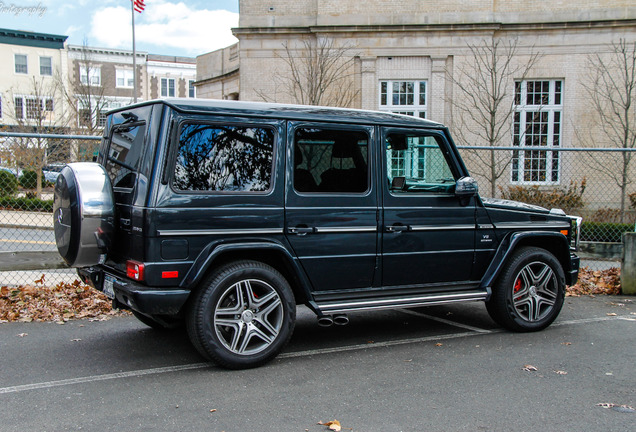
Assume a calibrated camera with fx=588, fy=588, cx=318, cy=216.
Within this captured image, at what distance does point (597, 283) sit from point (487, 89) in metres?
13.4

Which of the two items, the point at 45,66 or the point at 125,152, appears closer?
the point at 125,152

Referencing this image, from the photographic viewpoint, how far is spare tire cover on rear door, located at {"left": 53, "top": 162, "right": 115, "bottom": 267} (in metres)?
4.71

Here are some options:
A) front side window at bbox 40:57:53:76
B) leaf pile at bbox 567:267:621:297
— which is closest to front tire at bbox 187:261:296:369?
leaf pile at bbox 567:267:621:297

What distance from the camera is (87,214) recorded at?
4.71 m

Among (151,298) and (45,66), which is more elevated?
(45,66)

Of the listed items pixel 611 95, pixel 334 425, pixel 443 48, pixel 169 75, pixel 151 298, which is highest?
pixel 169 75

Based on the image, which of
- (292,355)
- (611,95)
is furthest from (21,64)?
(292,355)

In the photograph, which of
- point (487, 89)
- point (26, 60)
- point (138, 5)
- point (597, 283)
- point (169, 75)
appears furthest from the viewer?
point (169, 75)

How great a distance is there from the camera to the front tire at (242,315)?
4.64 m

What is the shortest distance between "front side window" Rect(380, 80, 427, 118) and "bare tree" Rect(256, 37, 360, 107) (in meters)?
1.26

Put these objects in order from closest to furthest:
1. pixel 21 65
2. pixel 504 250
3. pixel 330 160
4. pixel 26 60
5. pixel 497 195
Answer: pixel 330 160
pixel 504 250
pixel 497 195
pixel 21 65
pixel 26 60

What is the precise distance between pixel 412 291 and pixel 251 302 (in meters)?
1.62

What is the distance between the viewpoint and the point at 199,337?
15.2ft

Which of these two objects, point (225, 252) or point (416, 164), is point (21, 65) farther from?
point (225, 252)
